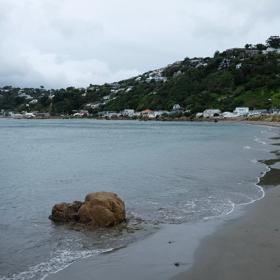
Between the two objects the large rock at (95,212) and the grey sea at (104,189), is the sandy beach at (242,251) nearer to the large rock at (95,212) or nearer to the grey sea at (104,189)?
the grey sea at (104,189)

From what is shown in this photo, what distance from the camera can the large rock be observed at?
12.6 m

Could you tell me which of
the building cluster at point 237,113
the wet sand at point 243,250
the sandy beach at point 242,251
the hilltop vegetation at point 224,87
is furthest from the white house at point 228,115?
the sandy beach at point 242,251

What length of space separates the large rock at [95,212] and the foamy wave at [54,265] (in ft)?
6.98

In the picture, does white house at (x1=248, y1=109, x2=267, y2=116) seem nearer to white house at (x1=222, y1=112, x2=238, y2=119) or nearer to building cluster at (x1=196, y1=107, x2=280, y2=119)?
building cluster at (x1=196, y1=107, x2=280, y2=119)

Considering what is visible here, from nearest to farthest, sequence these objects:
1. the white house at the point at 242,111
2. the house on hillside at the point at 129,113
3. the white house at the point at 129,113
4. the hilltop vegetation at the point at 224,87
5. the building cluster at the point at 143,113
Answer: the white house at the point at 242,111 → the hilltop vegetation at the point at 224,87 → the building cluster at the point at 143,113 → the house on hillside at the point at 129,113 → the white house at the point at 129,113

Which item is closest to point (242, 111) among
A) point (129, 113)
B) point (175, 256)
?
point (129, 113)

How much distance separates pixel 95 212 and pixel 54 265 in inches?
131

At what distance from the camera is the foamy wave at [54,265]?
348 inches

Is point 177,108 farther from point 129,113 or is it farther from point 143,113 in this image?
point 129,113

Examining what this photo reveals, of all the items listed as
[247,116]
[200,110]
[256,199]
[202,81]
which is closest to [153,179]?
[256,199]

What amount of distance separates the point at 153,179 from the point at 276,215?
9.32 meters

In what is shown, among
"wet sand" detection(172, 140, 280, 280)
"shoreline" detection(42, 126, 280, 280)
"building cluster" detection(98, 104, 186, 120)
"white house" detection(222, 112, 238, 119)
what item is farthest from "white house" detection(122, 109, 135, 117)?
"shoreline" detection(42, 126, 280, 280)

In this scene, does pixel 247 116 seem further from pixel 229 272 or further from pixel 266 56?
pixel 229 272

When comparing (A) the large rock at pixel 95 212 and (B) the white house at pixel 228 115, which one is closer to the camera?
(A) the large rock at pixel 95 212
